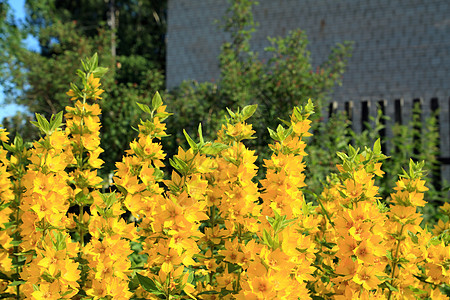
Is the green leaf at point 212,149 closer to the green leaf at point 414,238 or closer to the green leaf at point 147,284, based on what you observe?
the green leaf at point 147,284

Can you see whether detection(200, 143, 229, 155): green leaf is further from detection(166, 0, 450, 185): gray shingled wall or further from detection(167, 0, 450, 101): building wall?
detection(167, 0, 450, 101): building wall

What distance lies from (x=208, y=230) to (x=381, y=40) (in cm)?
982

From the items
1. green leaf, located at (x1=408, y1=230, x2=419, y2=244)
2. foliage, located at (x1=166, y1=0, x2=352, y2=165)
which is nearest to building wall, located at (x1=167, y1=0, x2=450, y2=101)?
foliage, located at (x1=166, y1=0, x2=352, y2=165)

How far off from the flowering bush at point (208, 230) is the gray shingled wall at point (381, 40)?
7832mm

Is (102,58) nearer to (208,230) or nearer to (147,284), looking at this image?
(208,230)

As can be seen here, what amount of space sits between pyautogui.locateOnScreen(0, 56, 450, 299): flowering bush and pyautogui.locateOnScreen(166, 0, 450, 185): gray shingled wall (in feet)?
25.7

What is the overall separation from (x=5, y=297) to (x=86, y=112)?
2.59 feet

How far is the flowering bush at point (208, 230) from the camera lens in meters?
1.29

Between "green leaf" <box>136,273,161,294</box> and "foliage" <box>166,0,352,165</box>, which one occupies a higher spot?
"foliage" <box>166,0,352,165</box>

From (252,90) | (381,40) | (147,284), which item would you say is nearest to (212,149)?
(147,284)

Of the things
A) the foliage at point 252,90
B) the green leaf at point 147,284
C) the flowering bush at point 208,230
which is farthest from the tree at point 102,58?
the green leaf at point 147,284

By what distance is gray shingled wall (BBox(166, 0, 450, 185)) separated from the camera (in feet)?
31.7

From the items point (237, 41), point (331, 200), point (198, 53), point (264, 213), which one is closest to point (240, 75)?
point (237, 41)

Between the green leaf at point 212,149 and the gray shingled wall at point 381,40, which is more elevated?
the gray shingled wall at point 381,40
